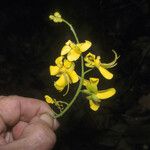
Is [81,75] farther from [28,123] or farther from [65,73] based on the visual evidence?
[28,123]

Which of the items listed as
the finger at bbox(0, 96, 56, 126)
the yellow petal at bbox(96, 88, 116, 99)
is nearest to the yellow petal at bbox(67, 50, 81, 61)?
the yellow petal at bbox(96, 88, 116, 99)

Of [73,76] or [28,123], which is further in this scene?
[28,123]

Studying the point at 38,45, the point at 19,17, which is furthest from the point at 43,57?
the point at 19,17

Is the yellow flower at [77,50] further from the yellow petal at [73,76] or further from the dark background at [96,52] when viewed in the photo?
the dark background at [96,52]

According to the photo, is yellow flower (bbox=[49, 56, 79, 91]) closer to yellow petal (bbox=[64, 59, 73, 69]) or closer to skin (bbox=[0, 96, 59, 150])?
yellow petal (bbox=[64, 59, 73, 69])

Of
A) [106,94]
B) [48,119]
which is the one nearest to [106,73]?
[106,94]
